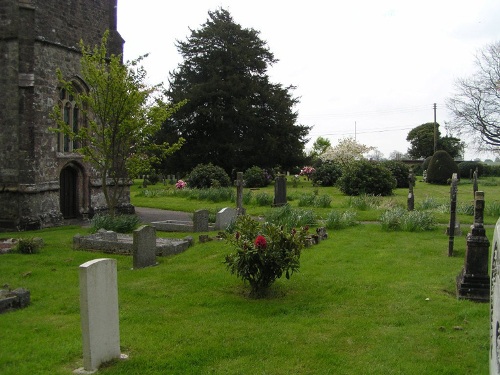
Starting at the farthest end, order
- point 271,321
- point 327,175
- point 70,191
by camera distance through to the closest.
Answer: point 327,175, point 70,191, point 271,321

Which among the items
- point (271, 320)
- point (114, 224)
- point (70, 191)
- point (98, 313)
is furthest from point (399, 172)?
point (98, 313)

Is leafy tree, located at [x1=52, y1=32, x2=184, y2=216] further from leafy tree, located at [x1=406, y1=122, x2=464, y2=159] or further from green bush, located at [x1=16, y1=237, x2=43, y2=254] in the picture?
leafy tree, located at [x1=406, y1=122, x2=464, y2=159]

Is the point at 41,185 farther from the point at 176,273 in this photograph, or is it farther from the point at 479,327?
the point at 479,327

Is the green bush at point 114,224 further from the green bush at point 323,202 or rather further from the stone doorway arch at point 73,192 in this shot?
the green bush at point 323,202

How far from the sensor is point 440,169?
4322 cm

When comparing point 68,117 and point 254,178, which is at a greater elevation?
point 68,117

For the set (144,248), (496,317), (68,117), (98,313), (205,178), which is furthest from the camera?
(205,178)

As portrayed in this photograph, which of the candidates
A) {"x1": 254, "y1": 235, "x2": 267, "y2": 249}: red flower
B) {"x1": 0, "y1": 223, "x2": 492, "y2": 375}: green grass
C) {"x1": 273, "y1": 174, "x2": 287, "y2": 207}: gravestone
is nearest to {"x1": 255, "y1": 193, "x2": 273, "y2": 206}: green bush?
{"x1": 273, "y1": 174, "x2": 287, "y2": 207}: gravestone

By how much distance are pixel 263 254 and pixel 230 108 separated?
3650cm

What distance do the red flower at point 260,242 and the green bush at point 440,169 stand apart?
125 feet

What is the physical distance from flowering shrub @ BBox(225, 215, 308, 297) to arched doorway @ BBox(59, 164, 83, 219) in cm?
1370

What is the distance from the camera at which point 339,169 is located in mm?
38938

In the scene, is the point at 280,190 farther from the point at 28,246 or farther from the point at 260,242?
the point at 260,242

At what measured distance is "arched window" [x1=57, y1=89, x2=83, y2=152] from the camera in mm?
19828
